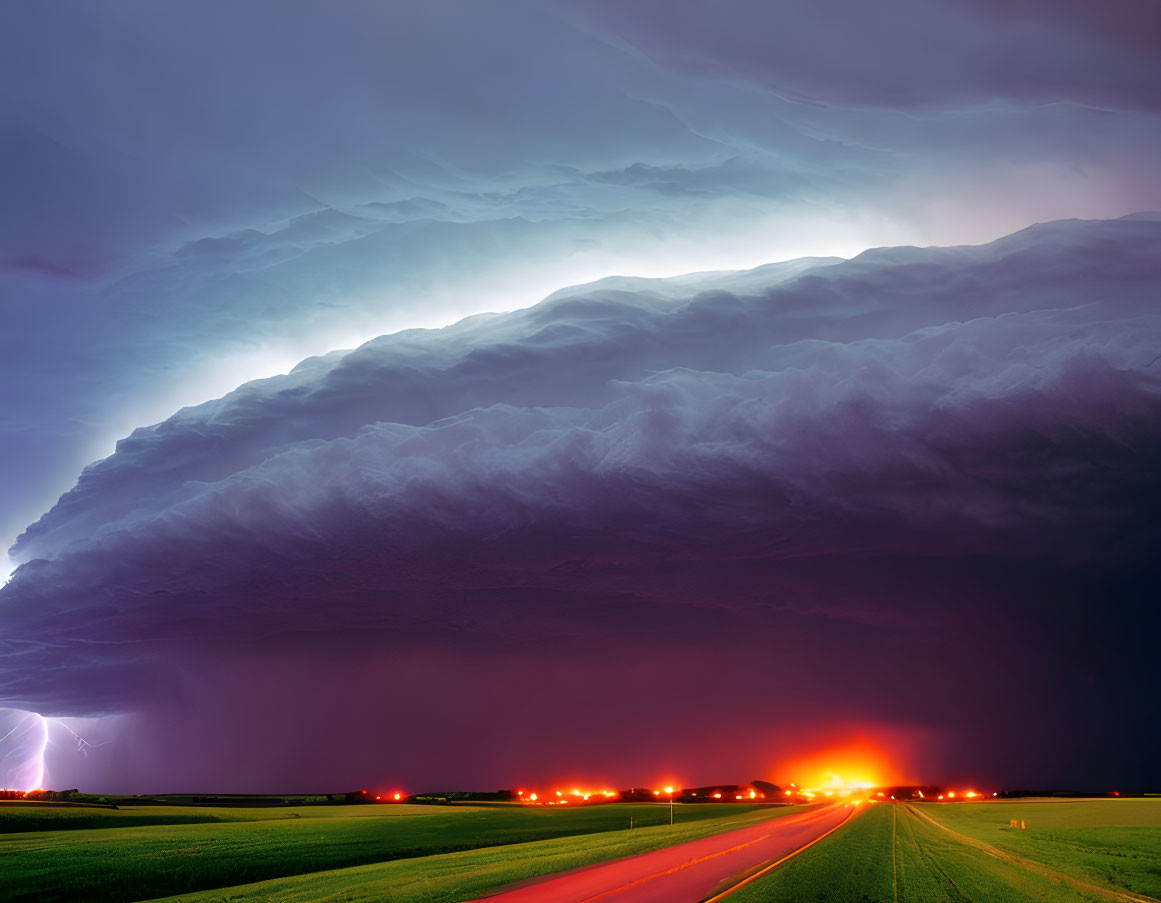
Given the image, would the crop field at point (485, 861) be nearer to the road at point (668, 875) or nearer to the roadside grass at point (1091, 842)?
the roadside grass at point (1091, 842)

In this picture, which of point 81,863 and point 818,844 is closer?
point 81,863

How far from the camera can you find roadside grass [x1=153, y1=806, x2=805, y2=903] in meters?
32.6

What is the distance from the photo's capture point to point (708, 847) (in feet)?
179

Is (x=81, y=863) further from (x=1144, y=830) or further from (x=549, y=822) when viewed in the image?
(x=1144, y=830)

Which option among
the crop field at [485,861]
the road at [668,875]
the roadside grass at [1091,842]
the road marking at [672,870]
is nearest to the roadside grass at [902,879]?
the crop field at [485,861]

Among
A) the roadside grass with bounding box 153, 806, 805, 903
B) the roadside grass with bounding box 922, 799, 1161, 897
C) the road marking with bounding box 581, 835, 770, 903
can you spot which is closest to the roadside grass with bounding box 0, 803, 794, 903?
the roadside grass with bounding box 153, 806, 805, 903

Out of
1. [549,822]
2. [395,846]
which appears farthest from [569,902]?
[549,822]

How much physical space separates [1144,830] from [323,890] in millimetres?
61502

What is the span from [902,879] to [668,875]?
929cm

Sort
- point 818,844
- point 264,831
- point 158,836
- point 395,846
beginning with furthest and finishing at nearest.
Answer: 1. point 264,831
2. point 158,836
3. point 395,846
4. point 818,844

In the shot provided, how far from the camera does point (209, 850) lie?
5425 centimetres

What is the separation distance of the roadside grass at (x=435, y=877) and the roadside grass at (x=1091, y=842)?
72.0ft

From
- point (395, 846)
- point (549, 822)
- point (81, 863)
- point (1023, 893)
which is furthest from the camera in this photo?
point (549, 822)

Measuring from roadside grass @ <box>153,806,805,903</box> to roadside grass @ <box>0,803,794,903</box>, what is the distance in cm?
304
